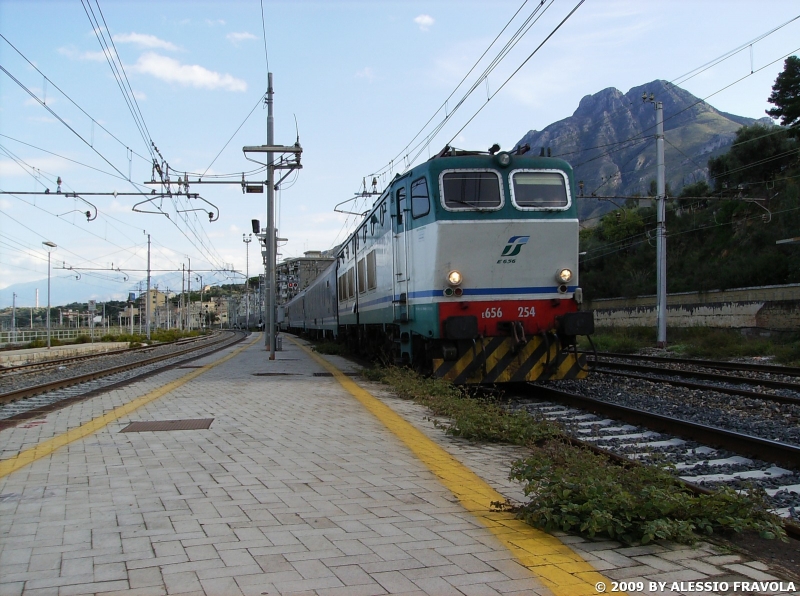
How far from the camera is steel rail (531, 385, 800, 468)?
589 cm

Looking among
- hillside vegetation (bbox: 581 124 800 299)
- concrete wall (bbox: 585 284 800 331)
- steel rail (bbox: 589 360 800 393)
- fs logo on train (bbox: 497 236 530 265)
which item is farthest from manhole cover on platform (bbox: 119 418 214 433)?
hillside vegetation (bbox: 581 124 800 299)

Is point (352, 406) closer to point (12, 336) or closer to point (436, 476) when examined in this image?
point (436, 476)

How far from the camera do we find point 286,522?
13.5 ft

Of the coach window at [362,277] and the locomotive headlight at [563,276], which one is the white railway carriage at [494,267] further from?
the coach window at [362,277]

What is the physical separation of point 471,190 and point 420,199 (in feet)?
2.71

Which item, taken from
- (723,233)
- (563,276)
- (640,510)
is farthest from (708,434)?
(723,233)

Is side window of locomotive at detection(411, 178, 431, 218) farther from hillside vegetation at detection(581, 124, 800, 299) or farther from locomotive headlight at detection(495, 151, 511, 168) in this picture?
hillside vegetation at detection(581, 124, 800, 299)

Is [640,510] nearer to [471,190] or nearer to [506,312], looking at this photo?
[506,312]

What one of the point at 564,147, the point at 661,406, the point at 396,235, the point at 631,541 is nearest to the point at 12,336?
the point at 396,235

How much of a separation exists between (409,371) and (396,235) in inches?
94.1

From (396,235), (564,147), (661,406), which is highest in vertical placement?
(564,147)

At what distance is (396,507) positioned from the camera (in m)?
4.44

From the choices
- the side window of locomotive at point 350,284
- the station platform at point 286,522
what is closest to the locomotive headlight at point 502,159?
the station platform at point 286,522

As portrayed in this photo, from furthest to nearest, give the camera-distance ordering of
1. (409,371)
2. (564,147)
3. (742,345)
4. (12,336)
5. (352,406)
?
(564,147)
(12,336)
(742,345)
(409,371)
(352,406)
